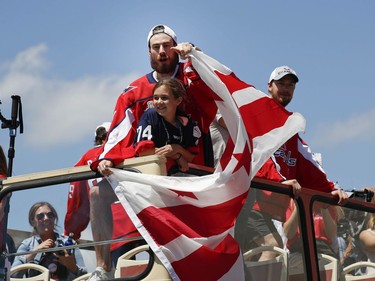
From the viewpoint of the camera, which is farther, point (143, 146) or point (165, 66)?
point (165, 66)

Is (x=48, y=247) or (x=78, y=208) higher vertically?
(x=78, y=208)

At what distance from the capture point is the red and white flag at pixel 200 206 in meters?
5.31

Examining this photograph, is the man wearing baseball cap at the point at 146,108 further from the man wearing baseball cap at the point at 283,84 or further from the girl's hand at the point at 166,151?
the man wearing baseball cap at the point at 283,84

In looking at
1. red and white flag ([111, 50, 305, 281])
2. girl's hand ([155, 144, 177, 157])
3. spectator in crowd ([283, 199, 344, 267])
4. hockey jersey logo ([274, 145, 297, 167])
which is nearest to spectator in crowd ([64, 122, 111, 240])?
red and white flag ([111, 50, 305, 281])

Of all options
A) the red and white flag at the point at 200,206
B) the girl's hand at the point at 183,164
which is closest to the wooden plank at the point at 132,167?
the red and white flag at the point at 200,206

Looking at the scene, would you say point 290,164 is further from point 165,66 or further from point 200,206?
point 200,206

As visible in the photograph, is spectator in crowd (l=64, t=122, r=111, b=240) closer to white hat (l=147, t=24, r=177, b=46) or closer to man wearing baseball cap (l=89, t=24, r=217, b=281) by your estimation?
man wearing baseball cap (l=89, t=24, r=217, b=281)

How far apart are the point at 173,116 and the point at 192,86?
425 mm

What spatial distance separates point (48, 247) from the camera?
5.51 meters

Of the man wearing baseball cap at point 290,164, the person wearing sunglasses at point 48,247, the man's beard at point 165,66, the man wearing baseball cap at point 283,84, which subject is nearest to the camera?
the person wearing sunglasses at point 48,247

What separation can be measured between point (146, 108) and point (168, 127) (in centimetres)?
38

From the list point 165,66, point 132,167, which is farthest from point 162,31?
point 132,167

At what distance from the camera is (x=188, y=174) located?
5.60m

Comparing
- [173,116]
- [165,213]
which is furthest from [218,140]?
[165,213]
